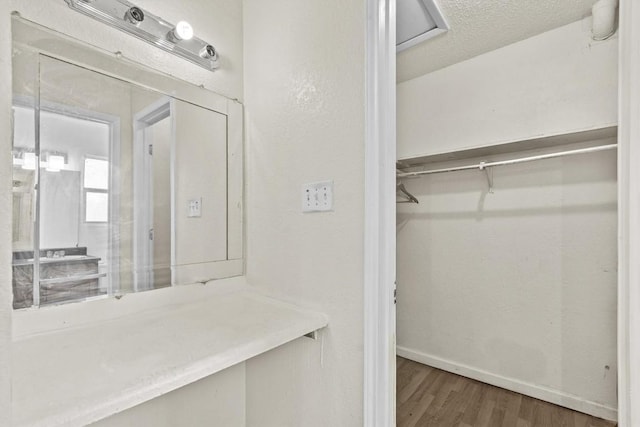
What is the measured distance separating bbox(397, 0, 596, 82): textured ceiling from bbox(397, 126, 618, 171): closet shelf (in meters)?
0.74

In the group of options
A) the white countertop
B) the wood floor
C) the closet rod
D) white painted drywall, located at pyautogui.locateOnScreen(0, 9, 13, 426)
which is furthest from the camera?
the wood floor

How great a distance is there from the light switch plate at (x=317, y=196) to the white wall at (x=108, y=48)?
0.70 meters

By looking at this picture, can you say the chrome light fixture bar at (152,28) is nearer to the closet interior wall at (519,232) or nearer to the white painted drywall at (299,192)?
the white painted drywall at (299,192)

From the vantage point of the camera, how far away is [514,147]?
1.94 meters

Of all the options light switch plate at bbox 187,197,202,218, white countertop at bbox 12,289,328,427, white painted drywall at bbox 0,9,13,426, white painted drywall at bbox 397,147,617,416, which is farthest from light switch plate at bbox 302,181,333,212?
white painted drywall at bbox 397,147,617,416

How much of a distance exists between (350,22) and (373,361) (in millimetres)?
1215

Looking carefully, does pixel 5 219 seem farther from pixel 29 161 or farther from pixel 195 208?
pixel 195 208

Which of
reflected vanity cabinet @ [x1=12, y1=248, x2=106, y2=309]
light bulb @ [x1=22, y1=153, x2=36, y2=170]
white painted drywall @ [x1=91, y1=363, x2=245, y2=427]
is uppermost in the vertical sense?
light bulb @ [x1=22, y1=153, x2=36, y2=170]

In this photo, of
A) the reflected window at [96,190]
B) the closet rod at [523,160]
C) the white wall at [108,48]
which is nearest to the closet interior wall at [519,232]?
the closet rod at [523,160]

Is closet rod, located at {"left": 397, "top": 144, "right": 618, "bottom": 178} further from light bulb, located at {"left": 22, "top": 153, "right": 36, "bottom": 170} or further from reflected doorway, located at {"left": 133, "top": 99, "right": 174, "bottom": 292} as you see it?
light bulb, located at {"left": 22, "top": 153, "right": 36, "bottom": 170}

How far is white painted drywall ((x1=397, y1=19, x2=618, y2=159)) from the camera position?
1.75 m

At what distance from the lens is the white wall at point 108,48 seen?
1.37ft

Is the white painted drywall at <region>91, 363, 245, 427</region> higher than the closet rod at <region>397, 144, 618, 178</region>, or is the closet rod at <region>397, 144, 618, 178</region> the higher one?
the closet rod at <region>397, 144, 618, 178</region>

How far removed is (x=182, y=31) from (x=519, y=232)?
230cm
